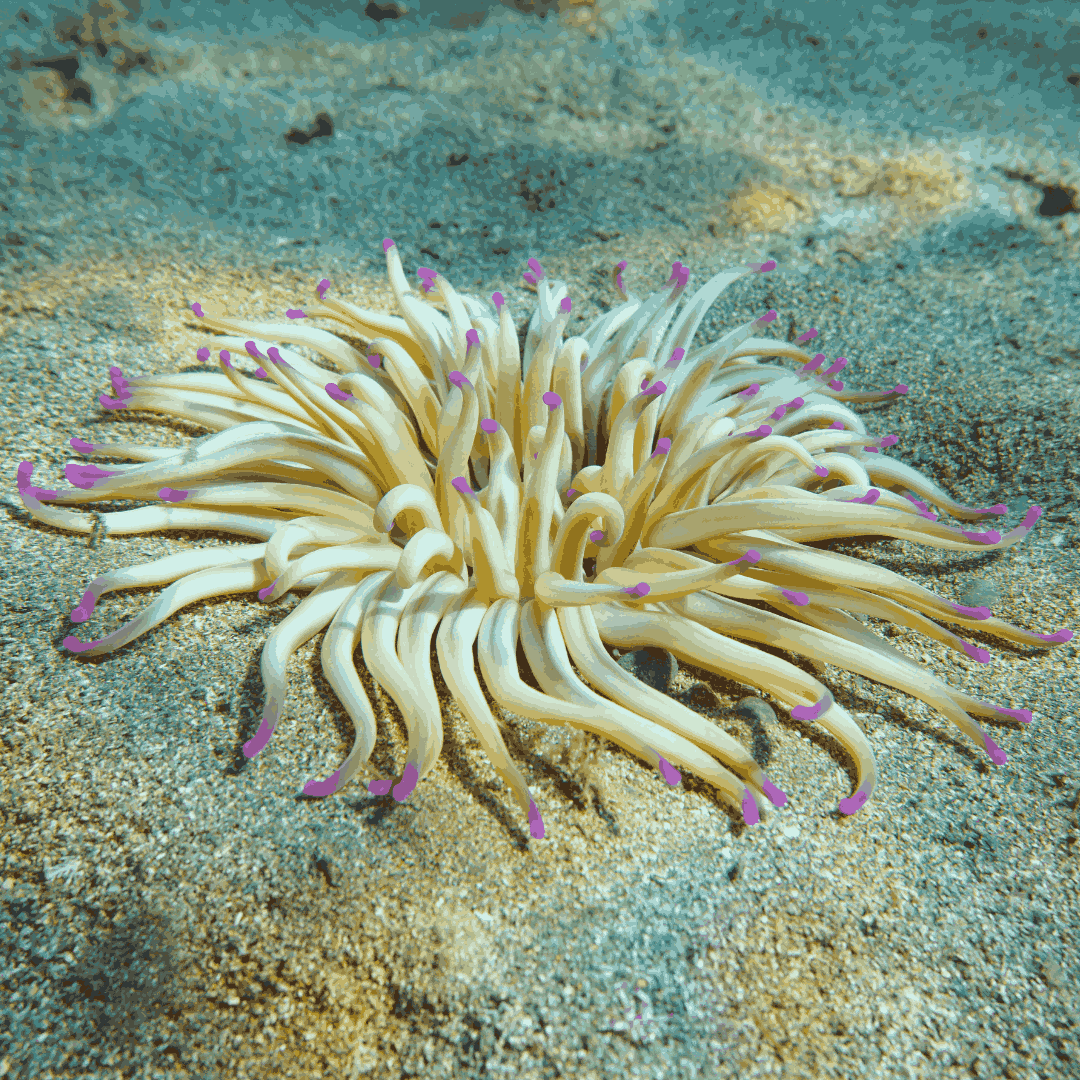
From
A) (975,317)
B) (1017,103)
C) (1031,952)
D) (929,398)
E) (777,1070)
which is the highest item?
(1017,103)

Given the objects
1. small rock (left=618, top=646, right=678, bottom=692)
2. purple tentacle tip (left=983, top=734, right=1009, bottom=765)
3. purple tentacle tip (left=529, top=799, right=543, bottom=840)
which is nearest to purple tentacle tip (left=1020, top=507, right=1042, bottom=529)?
purple tentacle tip (left=983, top=734, right=1009, bottom=765)

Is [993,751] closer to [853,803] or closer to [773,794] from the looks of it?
[853,803]

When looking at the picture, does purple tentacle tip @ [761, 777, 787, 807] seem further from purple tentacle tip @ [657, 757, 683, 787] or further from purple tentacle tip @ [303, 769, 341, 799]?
purple tentacle tip @ [303, 769, 341, 799]

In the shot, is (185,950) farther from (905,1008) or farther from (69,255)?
(69,255)

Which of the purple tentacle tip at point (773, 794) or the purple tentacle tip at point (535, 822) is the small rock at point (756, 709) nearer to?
the purple tentacle tip at point (773, 794)

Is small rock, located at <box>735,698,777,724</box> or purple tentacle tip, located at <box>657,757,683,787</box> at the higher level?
purple tentacle tip, located at <box>657,757,683,787</box>

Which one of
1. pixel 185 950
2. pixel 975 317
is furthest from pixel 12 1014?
pixel 975 317
